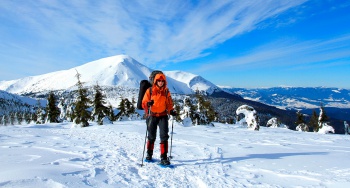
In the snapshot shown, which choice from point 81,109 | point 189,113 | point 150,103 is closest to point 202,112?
point 189,113

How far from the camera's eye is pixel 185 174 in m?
5.75

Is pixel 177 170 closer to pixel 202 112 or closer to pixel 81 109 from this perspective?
pixel 202 112

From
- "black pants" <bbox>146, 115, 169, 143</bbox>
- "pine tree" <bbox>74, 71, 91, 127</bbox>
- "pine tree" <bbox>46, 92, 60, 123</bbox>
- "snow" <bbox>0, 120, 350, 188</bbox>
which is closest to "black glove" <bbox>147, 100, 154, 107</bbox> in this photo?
"black pants" <bbox>146, 115, 169, 143</bbox>

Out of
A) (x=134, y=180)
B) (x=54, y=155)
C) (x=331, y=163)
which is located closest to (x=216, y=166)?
(x=134, y=180)

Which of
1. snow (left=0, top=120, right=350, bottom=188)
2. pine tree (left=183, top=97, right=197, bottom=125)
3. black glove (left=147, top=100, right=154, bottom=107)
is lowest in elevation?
snow (left=0, top=120, right=350, bottom=188)

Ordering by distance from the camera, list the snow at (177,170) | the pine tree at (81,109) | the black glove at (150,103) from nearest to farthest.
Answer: the snow at (177,170), the black glove at (150,103), the pine tree at (81,109)

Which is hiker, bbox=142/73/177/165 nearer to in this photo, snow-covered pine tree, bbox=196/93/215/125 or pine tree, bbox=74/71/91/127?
snow-covered pine tree, bbox=196/93/215/125

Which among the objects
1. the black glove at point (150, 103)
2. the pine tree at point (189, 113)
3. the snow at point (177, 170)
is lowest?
the snow at point (177, 170)

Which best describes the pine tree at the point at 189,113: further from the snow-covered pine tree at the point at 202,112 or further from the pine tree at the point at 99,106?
the pine tree at the point at 99,106

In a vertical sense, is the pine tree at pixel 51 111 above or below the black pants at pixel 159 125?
above

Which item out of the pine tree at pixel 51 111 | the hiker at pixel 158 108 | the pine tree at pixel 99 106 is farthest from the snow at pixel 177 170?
the pine tree at pixel 51 111

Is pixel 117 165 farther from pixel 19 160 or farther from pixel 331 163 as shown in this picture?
pixel 331 163

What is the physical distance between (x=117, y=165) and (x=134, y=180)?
125 centimetres

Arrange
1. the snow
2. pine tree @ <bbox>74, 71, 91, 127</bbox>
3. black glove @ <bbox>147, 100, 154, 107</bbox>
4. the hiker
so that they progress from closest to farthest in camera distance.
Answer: the snow < black glove @ <bbox>147, 100, 154, 107</bbox> < the hiker < pine tree @ <bbox>74, 71, 91, 127</bbox>
